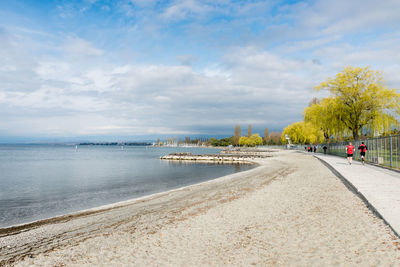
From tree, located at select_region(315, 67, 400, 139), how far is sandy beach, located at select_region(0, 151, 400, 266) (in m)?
23.6

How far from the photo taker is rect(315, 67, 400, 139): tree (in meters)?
29.5

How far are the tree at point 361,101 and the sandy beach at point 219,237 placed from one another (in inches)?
928

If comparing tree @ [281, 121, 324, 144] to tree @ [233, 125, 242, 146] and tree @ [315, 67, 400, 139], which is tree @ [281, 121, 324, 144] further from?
tree @ [233, 125, 242, 146]

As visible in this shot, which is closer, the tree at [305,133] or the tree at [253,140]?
the tree at [305,133]

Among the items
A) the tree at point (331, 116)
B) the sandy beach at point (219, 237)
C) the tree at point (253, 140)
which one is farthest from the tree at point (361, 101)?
the tree at point (253, 140)

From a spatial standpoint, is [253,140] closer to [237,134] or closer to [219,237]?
[237,134]

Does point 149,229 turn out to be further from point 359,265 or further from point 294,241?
point 359,265

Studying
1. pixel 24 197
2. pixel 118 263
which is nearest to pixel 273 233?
pixel 118 263

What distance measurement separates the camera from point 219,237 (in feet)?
22.4

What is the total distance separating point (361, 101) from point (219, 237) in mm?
Answer: 29732

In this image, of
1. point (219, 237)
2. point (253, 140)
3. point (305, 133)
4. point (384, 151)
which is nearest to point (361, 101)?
point (384, 151)

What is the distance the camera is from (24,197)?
56.4 feet

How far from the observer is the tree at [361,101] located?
2946 centimetres

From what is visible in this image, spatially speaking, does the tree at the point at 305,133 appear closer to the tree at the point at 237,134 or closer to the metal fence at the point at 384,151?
the metal fence at the point at 384,151
